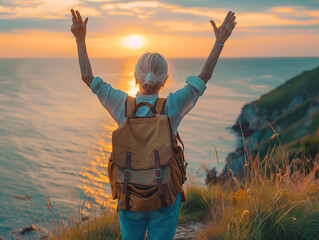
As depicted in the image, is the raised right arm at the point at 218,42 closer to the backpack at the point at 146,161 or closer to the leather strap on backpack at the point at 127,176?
the backpack at the point at 146,161

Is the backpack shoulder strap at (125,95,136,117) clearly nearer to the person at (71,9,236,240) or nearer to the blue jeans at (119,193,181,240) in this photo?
the person at (71,9,236,240)

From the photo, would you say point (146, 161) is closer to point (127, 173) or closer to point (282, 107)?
point (127, 173)

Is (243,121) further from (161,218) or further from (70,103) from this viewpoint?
(70,103)

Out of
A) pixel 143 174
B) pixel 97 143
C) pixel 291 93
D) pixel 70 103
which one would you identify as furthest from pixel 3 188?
pixel 70 103

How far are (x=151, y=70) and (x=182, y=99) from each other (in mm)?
297

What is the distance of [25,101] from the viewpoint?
9944 cm

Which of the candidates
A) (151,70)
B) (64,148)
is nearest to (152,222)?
(151,70)

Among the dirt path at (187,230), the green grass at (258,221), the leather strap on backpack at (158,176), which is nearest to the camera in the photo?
the leather strap on backpack at (158,176)

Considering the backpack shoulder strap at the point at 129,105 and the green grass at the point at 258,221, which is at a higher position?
the backpack shoulder strap at the point at 129,105

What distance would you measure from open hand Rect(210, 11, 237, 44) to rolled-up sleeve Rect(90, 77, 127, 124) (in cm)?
93

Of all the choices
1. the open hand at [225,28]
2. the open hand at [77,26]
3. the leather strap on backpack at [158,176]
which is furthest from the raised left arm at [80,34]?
the open hand at [225,28]

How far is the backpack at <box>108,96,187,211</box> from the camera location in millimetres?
2205

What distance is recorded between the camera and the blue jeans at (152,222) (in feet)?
7.47

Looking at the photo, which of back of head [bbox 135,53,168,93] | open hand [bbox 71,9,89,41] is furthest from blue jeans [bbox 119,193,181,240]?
open hand [bbox 71,9,89,41]
